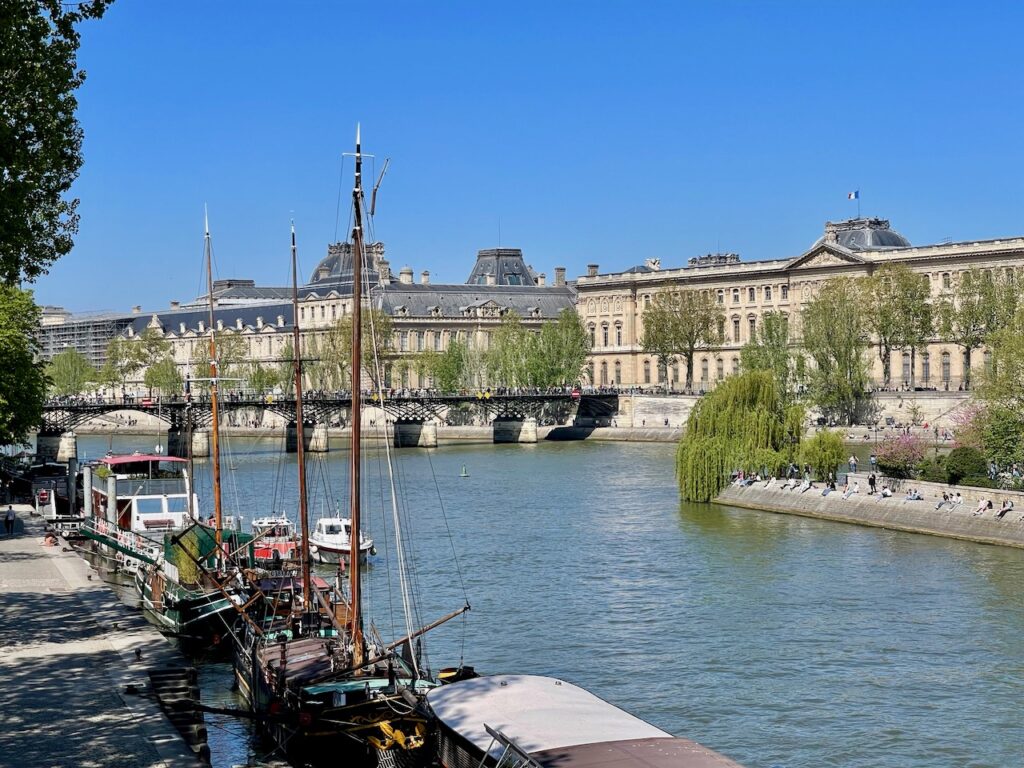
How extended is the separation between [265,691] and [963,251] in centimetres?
9982

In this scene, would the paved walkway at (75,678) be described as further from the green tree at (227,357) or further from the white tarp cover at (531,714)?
the green tree at (227,357)

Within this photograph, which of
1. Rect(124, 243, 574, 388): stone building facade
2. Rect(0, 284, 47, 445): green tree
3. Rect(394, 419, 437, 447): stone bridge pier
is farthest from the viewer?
Rect(124, 243, 574, 388): stone building facade

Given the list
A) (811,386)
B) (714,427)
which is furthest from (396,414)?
(714,427)

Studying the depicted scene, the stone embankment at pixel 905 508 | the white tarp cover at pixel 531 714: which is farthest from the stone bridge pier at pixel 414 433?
the white tarp cover at pixel 531 714

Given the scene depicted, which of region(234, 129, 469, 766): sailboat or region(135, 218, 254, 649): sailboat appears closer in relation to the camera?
region(234, 129, 469, 766): sailboat

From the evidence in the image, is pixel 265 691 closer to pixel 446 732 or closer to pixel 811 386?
pixel 446 732

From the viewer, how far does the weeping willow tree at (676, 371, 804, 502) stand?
203 feet

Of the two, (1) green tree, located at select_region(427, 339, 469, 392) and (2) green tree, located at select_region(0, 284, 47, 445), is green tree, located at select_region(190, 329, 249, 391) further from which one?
(2) green tree, located at select_region(0, 284, 47, 445)

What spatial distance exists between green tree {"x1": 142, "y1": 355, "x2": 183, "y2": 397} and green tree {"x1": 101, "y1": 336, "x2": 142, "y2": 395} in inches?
275

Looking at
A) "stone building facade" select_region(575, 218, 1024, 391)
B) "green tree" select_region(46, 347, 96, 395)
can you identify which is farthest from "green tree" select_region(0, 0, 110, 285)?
"green tree" select_region(46, 347, 96, 395)

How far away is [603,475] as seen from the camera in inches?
3113

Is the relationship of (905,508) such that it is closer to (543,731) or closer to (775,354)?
(543,731)

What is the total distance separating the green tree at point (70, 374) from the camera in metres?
172

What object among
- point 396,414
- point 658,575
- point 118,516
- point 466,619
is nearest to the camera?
point 466,619
